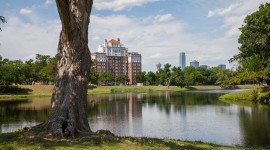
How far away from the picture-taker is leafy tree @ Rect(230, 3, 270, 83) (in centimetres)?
5194

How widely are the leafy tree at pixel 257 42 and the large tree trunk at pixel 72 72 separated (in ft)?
135

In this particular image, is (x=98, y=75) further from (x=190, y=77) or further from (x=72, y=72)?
(x=72, y=72)

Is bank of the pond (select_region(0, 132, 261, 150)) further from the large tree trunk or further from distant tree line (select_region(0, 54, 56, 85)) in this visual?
distant tree line (select_region(0, 54, 56, 85))

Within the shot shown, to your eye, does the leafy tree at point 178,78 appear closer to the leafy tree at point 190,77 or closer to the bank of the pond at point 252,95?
the leafy tree at point 190,77

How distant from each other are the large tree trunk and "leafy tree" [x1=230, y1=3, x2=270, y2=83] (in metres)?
41.0

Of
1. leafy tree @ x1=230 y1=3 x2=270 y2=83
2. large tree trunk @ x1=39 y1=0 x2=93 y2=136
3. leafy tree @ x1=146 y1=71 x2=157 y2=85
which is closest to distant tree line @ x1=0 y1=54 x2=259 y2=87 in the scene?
leafy tree @ x1=146 y1=71 x2=157 y2=85

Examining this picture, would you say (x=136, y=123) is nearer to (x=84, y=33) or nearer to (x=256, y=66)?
(x=84, y=33)

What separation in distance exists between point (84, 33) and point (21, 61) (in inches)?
4502

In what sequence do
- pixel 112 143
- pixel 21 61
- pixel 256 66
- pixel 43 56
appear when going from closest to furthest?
pixel 112 143, pixel 256 66, pixel 21 61, pixel 43 56

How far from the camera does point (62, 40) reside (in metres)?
15.4

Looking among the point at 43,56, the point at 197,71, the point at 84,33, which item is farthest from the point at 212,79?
the point at 84,33

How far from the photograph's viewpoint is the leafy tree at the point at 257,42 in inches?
2045

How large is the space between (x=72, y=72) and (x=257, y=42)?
45101 mm

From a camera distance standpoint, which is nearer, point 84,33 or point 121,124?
point 84,33
